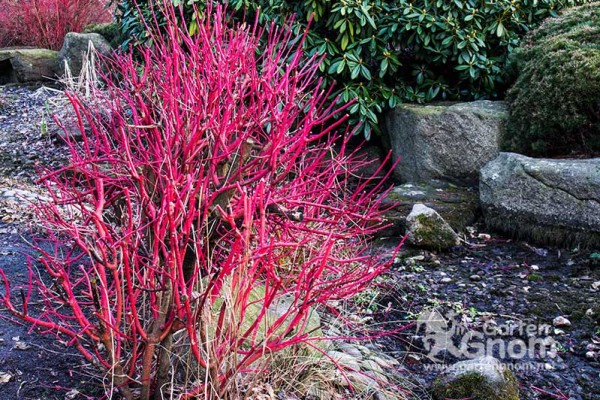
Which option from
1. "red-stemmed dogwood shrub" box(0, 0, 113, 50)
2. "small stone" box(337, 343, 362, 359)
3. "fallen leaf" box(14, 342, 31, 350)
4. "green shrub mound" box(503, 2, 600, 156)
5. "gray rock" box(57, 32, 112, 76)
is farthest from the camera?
"red-stemmed dogwood shrub" box(0, 0, 113, 50)

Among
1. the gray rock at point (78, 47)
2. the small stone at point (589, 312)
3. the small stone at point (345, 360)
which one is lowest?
the small stone at point (345, 360)

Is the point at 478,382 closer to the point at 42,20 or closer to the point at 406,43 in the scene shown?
the point at 406,43

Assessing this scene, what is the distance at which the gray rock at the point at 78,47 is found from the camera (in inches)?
319

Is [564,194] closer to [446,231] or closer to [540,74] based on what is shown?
[446,231]

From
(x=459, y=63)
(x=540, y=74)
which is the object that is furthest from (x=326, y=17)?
(x=540, y=74)

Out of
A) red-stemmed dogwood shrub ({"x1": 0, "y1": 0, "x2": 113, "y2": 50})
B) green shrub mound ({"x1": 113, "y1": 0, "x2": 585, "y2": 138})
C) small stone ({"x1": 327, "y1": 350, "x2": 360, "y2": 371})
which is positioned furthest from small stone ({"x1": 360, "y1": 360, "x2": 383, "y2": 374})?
red-stemmed dogwood shrub ({"x1": 0, "y1": 0, "x2": 113, "y2": 50})

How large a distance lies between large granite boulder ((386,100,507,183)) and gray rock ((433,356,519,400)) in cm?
258

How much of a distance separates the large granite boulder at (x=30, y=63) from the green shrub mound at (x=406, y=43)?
4.41 m

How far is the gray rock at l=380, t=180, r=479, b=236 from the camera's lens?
430 cm

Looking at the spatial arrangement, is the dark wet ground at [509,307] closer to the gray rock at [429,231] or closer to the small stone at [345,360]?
the gray rock at [429,231]

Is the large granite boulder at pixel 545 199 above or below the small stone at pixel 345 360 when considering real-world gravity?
above

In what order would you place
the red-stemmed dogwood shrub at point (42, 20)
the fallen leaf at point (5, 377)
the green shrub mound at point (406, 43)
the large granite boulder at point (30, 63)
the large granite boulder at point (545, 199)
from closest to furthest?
the fallen leaf at point (5, 377), the large granite boulder at point (545, 199), the green shrub mound at point (406, 43), the large granite boulder at point (30, 63), the red-stemmed dogwood shrub at point (42, 20)

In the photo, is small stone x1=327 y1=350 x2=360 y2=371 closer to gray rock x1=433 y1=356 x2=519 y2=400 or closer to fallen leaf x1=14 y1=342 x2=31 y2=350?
gray rock x1=433 y1=356 x2=519 y2=400

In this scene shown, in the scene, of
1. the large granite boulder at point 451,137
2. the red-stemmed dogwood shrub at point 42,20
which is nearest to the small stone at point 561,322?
the large granite boulder at point 451,137
